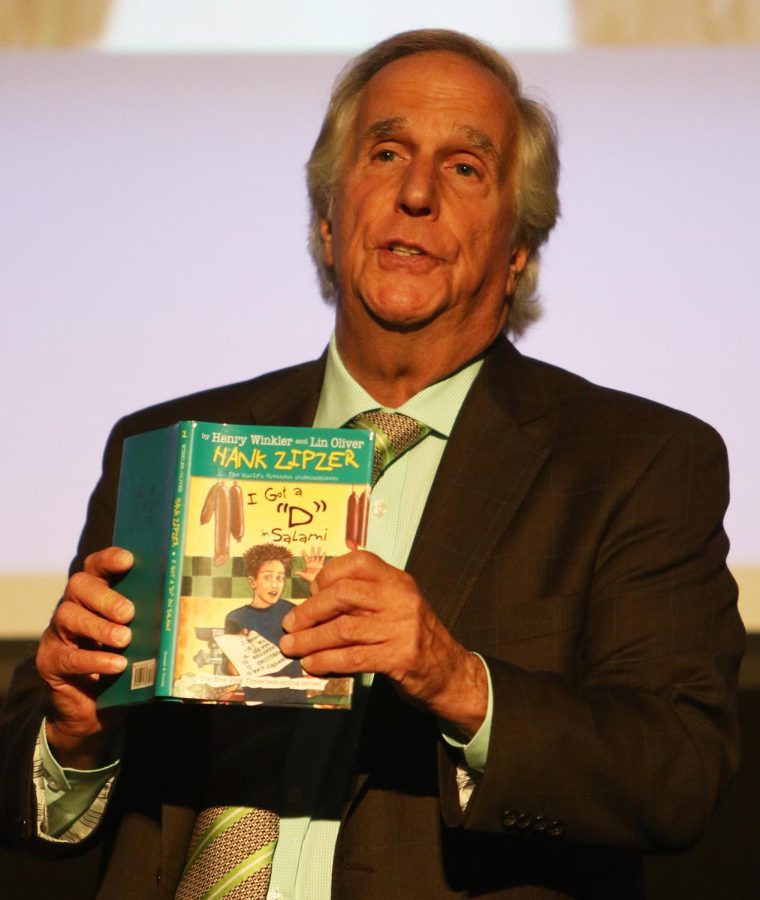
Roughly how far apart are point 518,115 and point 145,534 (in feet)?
3.97

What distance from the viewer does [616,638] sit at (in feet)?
7.23

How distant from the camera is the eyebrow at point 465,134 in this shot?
267 cm

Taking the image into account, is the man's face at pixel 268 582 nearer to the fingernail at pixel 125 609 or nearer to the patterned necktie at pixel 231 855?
the fingernail at pixel 125 609

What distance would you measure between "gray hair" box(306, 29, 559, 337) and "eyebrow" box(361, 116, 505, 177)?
8 cm

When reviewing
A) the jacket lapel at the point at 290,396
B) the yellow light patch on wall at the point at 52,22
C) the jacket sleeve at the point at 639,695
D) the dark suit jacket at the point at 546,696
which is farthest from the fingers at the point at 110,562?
the yellow light patch on wall at the point at 52,22

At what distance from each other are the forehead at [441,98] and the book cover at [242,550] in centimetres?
92

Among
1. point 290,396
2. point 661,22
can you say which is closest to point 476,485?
point 290,396

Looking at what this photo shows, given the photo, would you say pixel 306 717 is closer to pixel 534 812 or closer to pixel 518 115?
pixel 534 812

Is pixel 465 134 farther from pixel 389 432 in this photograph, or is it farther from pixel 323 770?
pixel 323 770

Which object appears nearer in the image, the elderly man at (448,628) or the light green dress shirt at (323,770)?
the elderly man at (448,628)

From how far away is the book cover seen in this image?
189 centimetres

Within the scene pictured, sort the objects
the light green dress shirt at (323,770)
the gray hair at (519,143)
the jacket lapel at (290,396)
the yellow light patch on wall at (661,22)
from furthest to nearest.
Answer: the yellow light patch on wall at (661,22) → the gray hair at (519,143) → the jacket lapel at (290,396) → the light green dress shirt at (323,770)

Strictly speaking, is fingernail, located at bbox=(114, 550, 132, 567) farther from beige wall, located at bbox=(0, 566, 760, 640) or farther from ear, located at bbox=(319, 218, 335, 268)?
beige wall, located at bbox=(0, 566, 760, 640)

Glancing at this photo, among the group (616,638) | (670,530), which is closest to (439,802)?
(616,638)
